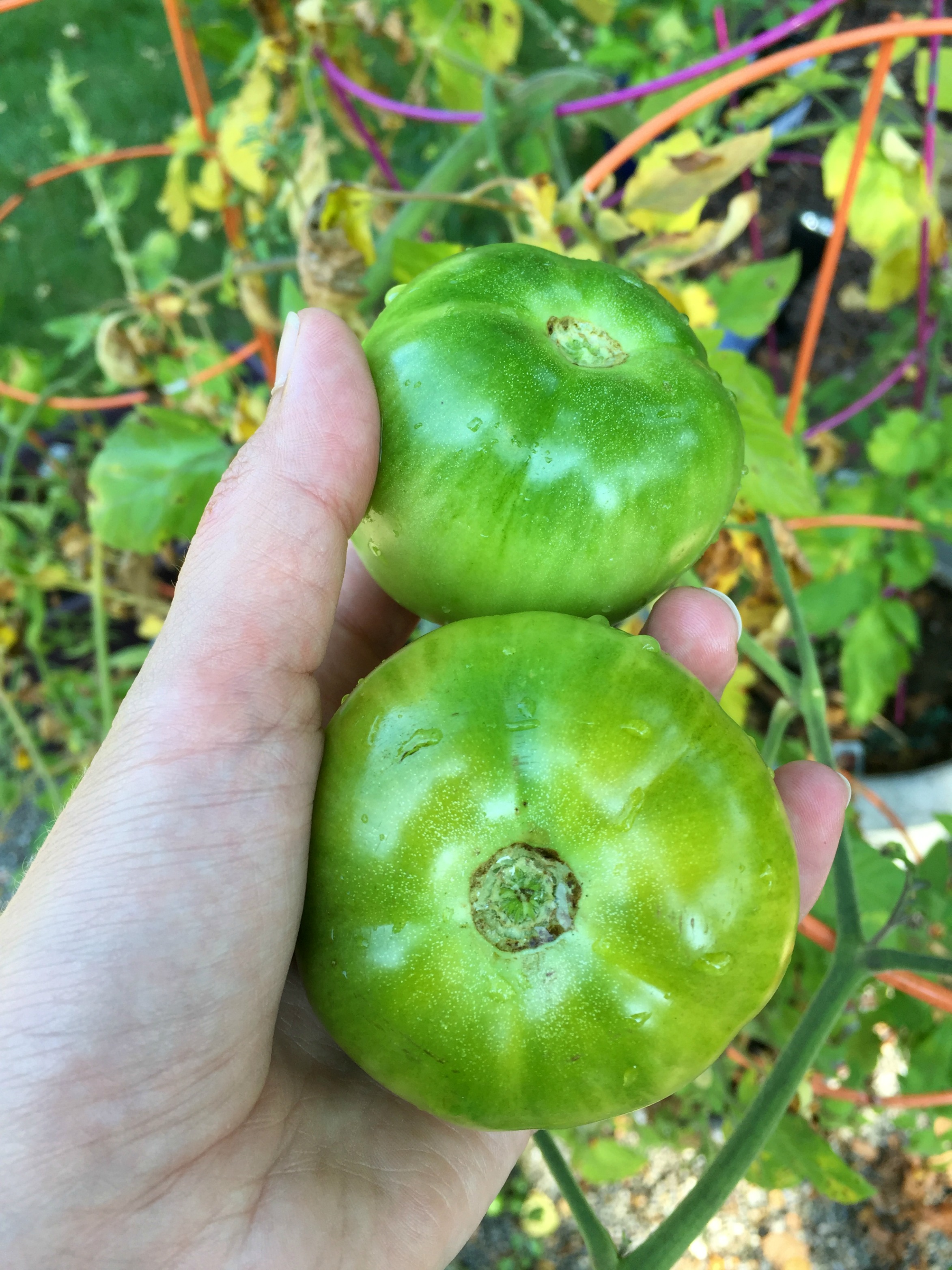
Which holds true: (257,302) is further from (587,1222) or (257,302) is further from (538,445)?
(587,1222)

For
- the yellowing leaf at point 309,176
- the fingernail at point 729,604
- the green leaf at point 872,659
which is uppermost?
the yellowing leaf at point 309,176

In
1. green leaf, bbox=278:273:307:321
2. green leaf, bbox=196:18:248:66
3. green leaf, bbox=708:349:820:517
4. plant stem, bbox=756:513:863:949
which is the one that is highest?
green leaf, bbox=196:18:248:66

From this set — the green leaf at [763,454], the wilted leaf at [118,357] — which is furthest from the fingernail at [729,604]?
the wilted leaf at [118,357]

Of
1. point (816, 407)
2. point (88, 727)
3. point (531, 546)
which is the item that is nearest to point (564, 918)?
point (531, 546)

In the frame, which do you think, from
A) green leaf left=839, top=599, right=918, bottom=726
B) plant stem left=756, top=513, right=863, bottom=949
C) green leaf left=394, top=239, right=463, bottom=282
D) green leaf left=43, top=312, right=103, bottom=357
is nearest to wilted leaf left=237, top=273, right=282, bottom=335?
green leaf left=394, top=239, right=463, bottom=282

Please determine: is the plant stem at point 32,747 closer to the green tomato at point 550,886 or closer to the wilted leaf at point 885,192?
the green tomato at point 550,886

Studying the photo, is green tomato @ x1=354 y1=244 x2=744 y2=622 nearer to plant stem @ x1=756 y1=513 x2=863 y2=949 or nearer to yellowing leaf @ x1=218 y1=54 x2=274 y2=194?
plant stem @ x1=756 y1=513 x2=863 y2=949
